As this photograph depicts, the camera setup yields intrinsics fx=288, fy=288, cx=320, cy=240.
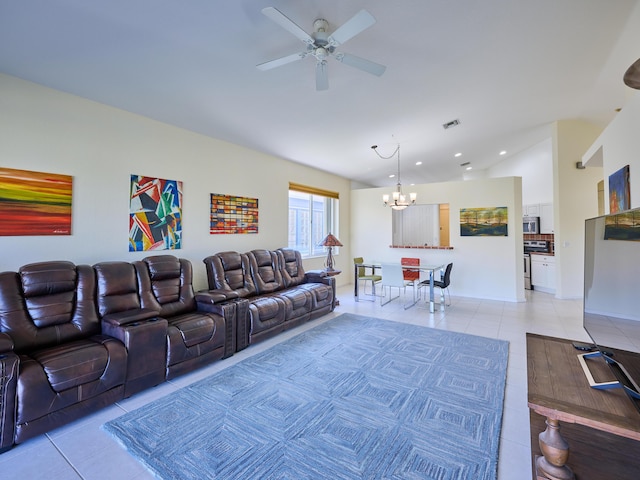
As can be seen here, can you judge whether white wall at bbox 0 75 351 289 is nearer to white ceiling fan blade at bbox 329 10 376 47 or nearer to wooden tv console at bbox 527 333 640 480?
white ceiling fan blade at bbox 329 10 376 47

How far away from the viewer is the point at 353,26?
202 centimetres

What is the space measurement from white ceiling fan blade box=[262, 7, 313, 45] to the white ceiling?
1.29 ft

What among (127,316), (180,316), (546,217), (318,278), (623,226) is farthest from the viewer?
(546,217)

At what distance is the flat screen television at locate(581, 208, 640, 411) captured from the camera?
139 cm

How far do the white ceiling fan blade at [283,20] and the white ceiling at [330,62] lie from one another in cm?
39

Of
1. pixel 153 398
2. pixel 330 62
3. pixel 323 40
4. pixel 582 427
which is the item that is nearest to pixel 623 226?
pixel 582 427

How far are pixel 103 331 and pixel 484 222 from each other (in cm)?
662

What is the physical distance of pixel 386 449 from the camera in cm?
186

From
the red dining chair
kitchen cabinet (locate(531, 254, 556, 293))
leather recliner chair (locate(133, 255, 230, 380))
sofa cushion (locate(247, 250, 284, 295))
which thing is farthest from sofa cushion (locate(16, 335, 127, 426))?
kitchen cabinet (locate(531, 254, 556, 293))

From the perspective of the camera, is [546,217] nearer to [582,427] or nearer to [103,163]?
[582,427]

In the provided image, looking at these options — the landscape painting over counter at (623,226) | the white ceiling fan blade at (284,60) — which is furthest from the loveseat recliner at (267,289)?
the landscape painting over counter at (623,226)

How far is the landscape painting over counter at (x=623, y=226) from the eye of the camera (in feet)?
4.53

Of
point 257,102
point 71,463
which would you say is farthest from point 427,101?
point 71,463

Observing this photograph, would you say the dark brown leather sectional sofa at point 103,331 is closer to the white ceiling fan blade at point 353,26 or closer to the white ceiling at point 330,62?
the white ceiling at point 330,62
